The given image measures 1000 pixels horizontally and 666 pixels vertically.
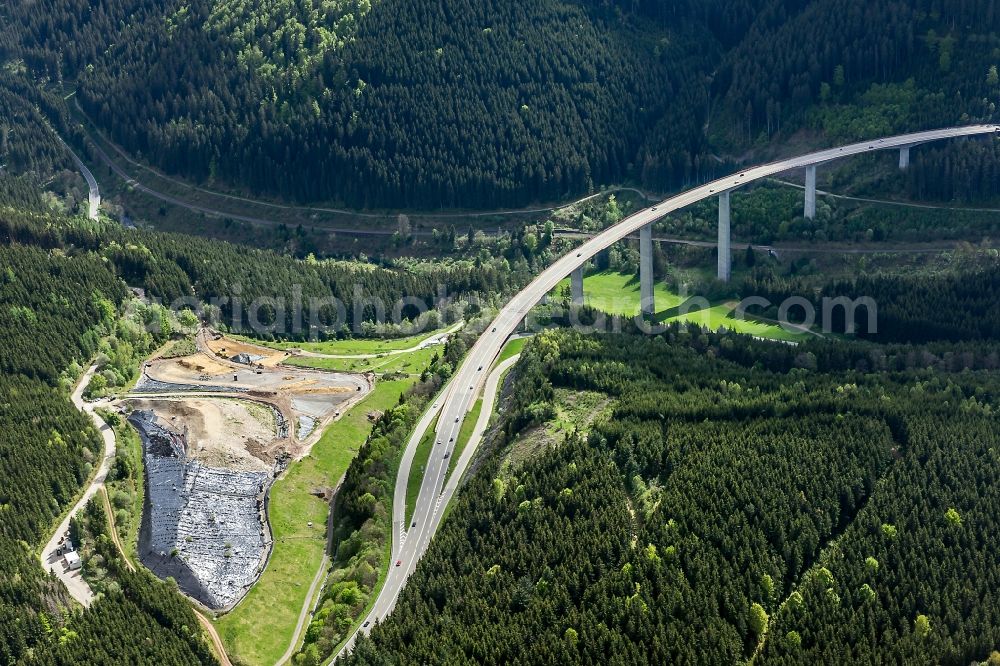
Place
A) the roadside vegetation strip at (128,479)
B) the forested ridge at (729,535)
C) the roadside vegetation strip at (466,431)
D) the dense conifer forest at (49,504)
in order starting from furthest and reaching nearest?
the roadside vegetation strip at (466,431) → the roadside vegetation strip at (128,479) → the dense conifer forest at (49,504) → the forested ridge at (729,535)

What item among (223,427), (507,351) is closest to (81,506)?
(223,427)

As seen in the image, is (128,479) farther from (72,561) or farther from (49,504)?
(72,561)

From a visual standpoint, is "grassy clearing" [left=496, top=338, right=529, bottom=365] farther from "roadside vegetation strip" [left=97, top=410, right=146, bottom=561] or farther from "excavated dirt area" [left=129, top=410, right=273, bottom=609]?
"roadside vegetation strip" [left=97, top=410, right=146, bottom=561]

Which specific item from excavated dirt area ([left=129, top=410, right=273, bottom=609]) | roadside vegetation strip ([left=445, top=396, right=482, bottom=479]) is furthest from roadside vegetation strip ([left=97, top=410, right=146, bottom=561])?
roadside vegetation strip ([left=445, top=396, right=482, bottom=479])

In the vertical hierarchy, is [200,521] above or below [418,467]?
below

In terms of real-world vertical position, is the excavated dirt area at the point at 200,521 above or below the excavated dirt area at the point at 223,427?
below

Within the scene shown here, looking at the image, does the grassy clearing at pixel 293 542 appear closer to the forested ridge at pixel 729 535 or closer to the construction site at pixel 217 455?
the construction site at pixel 217 455

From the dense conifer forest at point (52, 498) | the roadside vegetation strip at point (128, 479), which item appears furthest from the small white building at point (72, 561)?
the roadside vegetation strip at point (128, 479)
